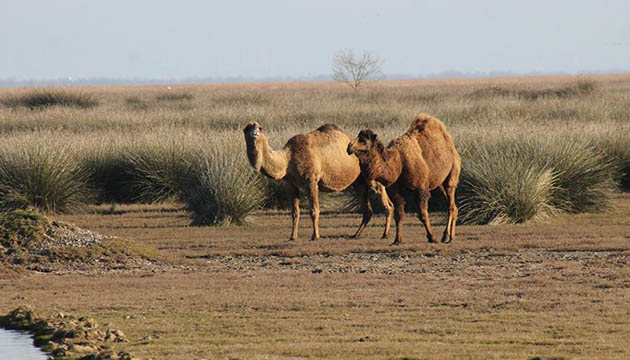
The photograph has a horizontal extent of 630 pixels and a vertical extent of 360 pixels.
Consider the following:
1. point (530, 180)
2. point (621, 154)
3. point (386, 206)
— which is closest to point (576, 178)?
point (530, 180)

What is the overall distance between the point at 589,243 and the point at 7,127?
1008 inches

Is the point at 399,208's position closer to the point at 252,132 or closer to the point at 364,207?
the point at 364,207

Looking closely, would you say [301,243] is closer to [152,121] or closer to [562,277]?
[562,277]

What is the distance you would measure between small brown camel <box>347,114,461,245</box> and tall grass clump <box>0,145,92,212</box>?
8.69m

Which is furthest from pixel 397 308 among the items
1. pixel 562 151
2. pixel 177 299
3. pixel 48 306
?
pixel 562 151

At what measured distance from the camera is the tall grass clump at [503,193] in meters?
19.3

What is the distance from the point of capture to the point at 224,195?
65.5 ft

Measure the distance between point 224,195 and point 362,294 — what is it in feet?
27.5

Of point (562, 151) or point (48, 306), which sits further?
point (562, 151)

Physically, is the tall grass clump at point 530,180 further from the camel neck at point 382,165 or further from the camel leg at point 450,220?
the camel neck at point 382,165

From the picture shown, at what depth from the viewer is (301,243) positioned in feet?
54.3

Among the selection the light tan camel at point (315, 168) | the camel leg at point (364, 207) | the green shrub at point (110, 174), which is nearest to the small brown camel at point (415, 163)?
the light tan camel at point (315, 168)

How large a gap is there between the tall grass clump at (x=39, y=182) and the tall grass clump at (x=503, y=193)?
7845mm

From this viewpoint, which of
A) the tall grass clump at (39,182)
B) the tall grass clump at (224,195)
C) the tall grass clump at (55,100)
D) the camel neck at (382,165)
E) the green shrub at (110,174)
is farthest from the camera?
the tall grass clump at (55,100)
